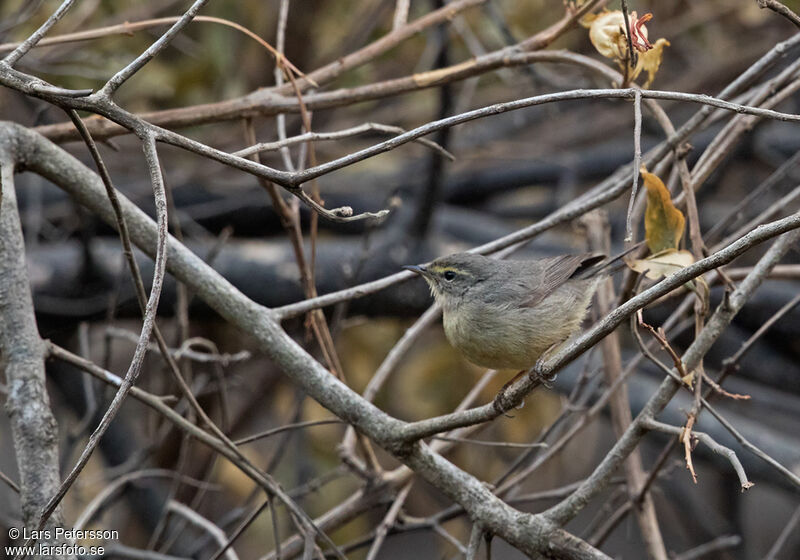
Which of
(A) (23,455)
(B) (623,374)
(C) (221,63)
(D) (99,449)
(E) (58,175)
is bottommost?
(D) (99,449)

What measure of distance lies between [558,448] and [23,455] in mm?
1711

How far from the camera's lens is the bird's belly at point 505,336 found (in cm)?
295

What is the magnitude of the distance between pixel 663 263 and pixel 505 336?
0.77 m

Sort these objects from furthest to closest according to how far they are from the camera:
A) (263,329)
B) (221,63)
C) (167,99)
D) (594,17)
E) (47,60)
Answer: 1. (167,99)
2. (221,63)
3. (47,60)
4. (594,17)
5. (263,329)

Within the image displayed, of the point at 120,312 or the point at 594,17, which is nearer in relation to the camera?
the point at 594,17

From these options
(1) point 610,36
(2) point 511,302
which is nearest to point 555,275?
(2) point 511,302

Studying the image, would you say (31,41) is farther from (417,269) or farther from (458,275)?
(458,275)

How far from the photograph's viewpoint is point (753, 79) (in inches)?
107

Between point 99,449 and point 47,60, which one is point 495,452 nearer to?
point 99,449

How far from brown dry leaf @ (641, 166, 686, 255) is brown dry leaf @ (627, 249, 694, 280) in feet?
0.16

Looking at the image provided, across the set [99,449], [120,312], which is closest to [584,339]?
[120,312]

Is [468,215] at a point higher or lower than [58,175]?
higher

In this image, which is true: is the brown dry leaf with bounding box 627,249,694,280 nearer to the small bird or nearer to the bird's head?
the small bird

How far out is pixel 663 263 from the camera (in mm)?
2346
